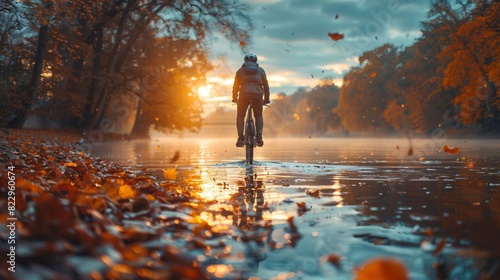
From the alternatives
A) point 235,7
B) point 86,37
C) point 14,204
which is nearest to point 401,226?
point 14,204

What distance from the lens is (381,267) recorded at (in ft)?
7.36

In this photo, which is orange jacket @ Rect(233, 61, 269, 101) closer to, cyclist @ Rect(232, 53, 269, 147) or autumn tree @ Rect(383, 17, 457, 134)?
cyclist @ Rect(232, 53, 269, 147)

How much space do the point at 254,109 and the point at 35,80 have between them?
551 inches

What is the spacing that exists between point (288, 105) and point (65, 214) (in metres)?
167

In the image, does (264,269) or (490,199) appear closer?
(264,269)

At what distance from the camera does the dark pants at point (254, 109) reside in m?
11.4

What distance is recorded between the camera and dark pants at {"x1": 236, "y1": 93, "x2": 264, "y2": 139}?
37.2ft

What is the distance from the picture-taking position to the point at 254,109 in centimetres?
1153

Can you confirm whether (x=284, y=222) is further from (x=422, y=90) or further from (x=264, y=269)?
(x=422, y=90)

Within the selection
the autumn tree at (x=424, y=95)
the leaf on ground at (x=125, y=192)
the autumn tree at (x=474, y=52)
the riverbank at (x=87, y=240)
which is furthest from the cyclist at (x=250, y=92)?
the autumn tree at (x=424, y=95)

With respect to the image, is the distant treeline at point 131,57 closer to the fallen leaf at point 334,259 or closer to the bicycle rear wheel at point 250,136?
the bicycle rear wheel at point 250,136

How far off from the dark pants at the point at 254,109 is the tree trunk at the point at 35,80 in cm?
1225

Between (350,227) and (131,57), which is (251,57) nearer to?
(350,227)

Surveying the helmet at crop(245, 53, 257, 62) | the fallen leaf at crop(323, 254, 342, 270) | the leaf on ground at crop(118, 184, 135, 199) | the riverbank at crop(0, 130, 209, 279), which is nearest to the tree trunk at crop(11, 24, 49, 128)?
the helmet at crop(245, 53, 257, 62)
